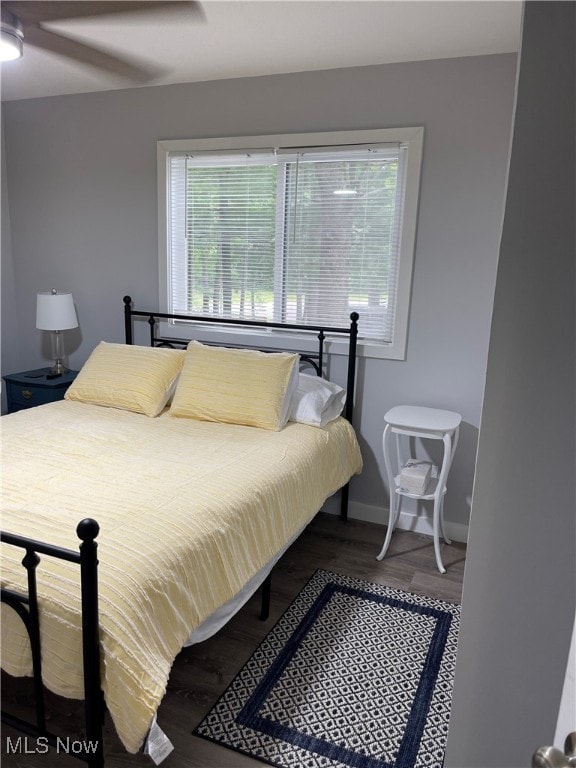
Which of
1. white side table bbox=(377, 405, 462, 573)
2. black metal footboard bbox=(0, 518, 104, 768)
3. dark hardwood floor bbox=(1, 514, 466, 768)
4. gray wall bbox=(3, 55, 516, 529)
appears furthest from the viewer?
gray wall bbox=(3, 55, 516, 529)

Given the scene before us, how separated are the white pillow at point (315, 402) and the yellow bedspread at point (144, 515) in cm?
6

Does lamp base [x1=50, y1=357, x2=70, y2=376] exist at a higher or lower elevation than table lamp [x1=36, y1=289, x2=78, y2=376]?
lower

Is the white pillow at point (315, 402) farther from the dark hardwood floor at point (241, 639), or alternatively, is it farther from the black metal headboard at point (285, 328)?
the dark hardwood floor at point (241, 639)

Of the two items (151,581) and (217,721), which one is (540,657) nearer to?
(151,581)

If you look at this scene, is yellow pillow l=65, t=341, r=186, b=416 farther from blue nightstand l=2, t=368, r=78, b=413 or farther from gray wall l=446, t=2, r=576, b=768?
gray wall l=446, t=2, r=576, b=768

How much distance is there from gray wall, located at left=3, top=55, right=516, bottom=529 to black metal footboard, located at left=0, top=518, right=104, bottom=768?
7.04 ft

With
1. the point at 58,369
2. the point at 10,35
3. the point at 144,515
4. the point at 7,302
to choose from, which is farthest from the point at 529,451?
the point at 7,302

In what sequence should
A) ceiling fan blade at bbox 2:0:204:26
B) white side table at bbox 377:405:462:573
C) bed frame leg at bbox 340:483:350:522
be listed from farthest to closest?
bed frame leg at bbox 340:483:350:522
white side table at bbox 377:405:462:573
ceiling fan blade at bbox 2:0:204:26

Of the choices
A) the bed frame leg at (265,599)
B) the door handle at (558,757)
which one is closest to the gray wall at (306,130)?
the bed frame leg at (265,599)

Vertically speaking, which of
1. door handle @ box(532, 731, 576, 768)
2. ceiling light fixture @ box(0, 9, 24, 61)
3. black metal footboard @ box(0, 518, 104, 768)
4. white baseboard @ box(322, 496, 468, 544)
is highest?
ceiling light fixture @ box(0, 9, 24, 61)

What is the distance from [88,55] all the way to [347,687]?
3.14 metres

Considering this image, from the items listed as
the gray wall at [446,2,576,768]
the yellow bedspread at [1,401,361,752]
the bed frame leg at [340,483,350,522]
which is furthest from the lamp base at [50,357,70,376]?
the gray wall at [446,2,576,768]

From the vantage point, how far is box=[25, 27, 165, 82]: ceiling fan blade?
2.52 m

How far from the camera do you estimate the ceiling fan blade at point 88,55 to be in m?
2.52
